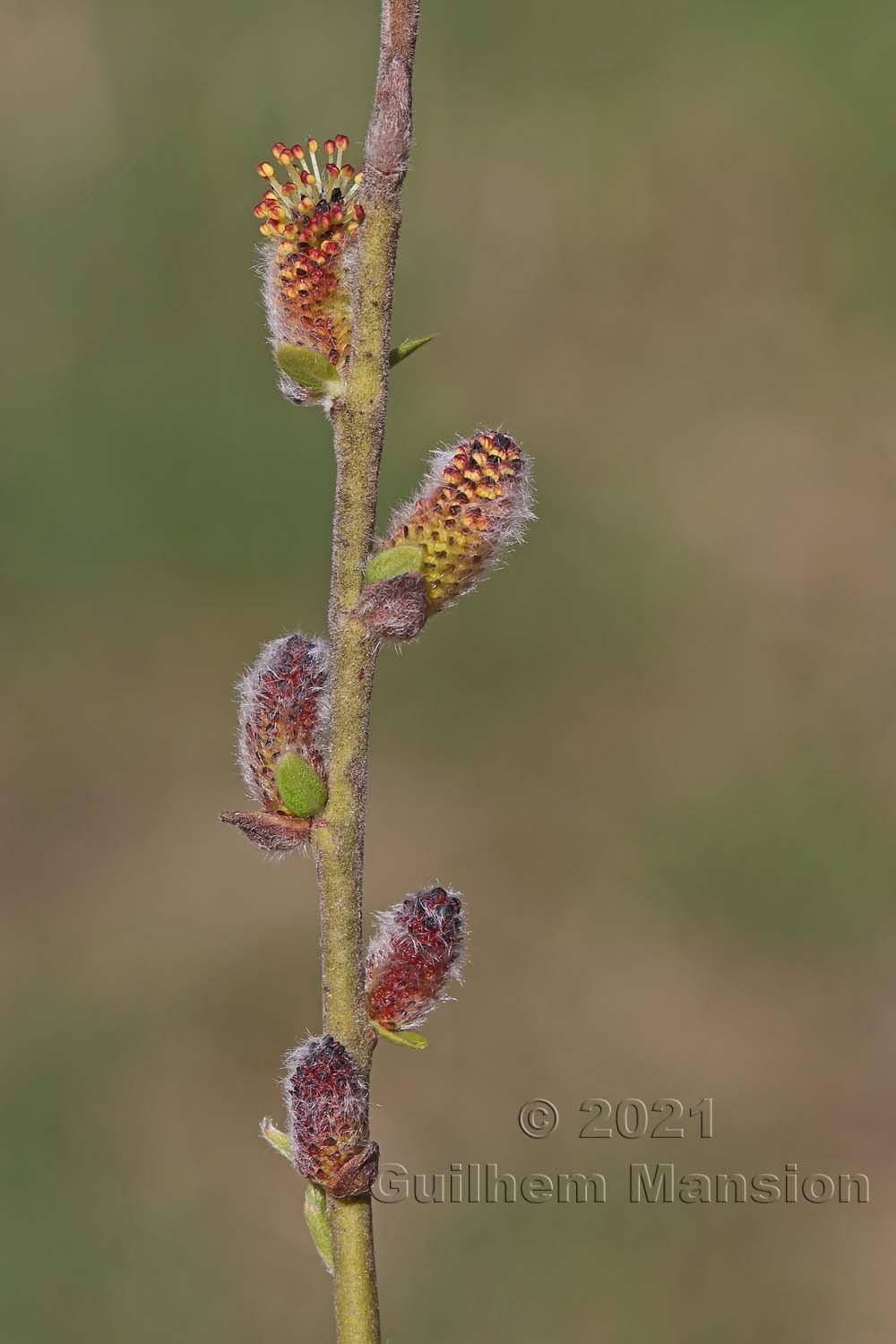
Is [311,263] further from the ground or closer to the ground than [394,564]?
further from the ground

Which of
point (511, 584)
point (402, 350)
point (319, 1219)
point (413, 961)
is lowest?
point (319, 1219)

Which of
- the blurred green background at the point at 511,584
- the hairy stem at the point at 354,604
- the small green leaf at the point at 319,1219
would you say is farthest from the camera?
the blurred green background at the point at 511,584

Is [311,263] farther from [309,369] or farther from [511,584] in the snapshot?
[511,584]

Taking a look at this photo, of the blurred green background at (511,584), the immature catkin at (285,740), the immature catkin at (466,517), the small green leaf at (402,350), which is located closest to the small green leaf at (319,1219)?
the immature catkin at (285,740)

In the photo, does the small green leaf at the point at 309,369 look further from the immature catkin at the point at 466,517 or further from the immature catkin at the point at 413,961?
the immature catkin at the point at 413,961

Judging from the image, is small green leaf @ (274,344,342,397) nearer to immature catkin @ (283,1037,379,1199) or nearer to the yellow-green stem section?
the yellow-green stem section

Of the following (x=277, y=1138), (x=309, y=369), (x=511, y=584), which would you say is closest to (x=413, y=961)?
(x=277, y=1138)

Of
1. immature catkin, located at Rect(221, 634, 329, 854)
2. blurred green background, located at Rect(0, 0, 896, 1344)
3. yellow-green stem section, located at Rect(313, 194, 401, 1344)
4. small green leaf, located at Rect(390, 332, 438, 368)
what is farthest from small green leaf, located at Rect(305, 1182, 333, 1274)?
blurred green background, located at Rect(0, 0, 896, 1344)

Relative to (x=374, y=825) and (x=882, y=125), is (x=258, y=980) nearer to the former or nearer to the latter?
(x=374, y=825)
